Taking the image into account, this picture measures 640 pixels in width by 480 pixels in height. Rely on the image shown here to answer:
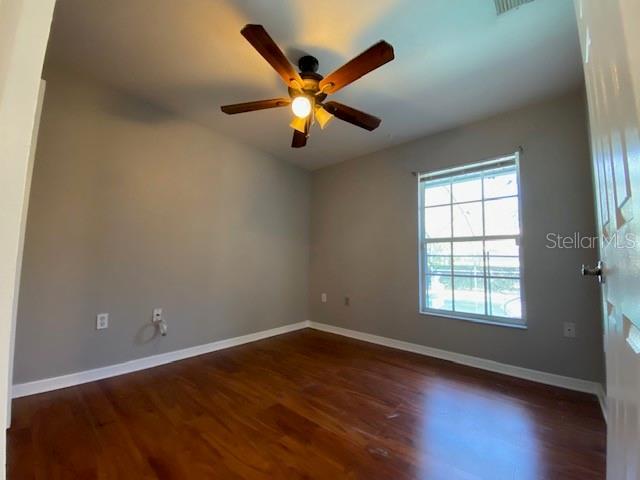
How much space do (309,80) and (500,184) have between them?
6.86 feet

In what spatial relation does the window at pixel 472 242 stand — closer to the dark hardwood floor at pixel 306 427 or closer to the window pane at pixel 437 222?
the window pane at pixel 437 222

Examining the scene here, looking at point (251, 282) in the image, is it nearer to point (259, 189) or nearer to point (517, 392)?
point (259, 189)

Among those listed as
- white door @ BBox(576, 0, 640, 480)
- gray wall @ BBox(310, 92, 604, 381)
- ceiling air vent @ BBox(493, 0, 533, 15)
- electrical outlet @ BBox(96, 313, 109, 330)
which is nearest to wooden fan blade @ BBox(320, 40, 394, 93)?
ceiling air vent @ BBox(493, 0, 533, 15)

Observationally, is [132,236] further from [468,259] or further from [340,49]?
[468,259]

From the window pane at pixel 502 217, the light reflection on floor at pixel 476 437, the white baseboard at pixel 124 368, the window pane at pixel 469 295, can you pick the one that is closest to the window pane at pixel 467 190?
the window pane at pixel 502 217

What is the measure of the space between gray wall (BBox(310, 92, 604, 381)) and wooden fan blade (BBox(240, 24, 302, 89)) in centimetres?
194

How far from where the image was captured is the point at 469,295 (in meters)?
2.75

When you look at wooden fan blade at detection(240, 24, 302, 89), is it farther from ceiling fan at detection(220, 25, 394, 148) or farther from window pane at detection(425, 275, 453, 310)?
window pane at detection(425, 275, 453, 310)

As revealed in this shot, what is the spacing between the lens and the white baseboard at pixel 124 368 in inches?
75.6

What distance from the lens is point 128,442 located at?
4.83 ft

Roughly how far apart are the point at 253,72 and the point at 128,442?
8.36ft

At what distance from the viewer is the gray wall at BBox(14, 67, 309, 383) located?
79.4 inches

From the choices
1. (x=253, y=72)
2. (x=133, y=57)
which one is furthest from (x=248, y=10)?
(x=133, y=57)

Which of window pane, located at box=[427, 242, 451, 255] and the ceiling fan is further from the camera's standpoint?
window pane, located at box=[427, 242, 451, 255]
